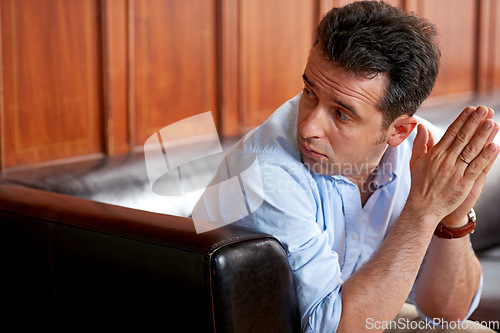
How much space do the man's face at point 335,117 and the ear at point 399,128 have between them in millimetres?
51

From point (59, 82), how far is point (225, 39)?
81cm

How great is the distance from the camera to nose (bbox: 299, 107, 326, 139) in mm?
1487

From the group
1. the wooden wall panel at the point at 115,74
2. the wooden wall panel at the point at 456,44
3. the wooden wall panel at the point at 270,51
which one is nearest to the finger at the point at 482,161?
the wooden wall panel at the point at 115,74

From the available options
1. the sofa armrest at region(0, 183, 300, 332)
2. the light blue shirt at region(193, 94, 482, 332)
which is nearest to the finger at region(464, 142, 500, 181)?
the light blue shirt at region(193, 94, 482, 332)

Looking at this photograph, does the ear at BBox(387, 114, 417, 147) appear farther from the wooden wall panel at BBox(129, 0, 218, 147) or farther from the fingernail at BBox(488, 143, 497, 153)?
the wooden wall panel at BBox(129, 0, 218, 147)

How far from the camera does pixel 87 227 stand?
140 cm

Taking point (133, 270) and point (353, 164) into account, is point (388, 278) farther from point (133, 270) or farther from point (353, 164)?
point (133, 270)

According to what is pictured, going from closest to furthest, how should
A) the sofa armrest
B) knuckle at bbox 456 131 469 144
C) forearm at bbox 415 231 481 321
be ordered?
the sofa armrest
knuckle at bbox 456 131 469 144
forearm at bbox 415 231 481 321

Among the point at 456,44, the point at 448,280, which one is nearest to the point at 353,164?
the point at 448,280

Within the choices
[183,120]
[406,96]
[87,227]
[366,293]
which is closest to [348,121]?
[406,96]

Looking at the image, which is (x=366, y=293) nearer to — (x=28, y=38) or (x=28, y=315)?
(x=28, y=315)

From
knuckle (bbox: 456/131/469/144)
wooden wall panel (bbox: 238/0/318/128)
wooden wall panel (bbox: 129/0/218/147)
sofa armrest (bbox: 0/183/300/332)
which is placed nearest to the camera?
sofa armrest (bbox: 0/183/300/332)

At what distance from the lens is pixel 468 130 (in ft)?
4.95

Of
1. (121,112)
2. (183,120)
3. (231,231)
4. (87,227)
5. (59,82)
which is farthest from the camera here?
(183,120)
